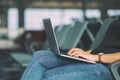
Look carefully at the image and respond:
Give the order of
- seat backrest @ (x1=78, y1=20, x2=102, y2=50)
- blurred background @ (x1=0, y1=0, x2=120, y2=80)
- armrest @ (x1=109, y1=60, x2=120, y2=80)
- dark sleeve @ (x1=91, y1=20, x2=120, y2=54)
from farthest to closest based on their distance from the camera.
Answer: blurred background @ (x1=0, y1=0, x2=120, y2=80), seat backrest @ (x1=78, y1=20, x2=102, y2=50), dark sleeve @ (x1=91, y1=20, x2=120, y2=54), armrest @ (x1=109, y1=60, x2=120, y2=80)

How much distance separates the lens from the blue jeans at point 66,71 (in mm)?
2301

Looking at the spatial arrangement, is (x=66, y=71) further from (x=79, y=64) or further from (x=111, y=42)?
(x=111, y=42)

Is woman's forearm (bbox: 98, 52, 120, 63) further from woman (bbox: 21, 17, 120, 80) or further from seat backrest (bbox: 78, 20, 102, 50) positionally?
seat backrest (bbox: 78, 20, 102, 50)

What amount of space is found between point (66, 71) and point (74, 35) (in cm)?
235

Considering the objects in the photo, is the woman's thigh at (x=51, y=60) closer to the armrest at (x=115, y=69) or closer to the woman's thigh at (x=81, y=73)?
the woman's thigh at (x=81, y=73)

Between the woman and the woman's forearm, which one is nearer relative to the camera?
the woman

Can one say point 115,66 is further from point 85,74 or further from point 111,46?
point 111,46

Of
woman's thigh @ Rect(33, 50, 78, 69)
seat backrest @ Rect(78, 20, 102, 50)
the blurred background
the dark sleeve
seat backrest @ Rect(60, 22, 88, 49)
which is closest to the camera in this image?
woman's thigh @ Rect(33, 50, 78, 69)

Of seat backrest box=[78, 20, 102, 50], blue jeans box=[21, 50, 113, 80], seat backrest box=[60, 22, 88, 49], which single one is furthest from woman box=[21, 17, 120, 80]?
seat backrest box=[78, 20, 102, 50]

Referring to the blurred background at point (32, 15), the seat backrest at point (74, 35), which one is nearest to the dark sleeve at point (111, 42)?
the seat backrest at point (74, 35)

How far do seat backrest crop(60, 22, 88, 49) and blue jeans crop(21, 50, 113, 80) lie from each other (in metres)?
2.05

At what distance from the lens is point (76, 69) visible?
2.34m

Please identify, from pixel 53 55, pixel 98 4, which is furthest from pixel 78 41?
pixel 98 4

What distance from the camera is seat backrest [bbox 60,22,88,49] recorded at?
453cm
